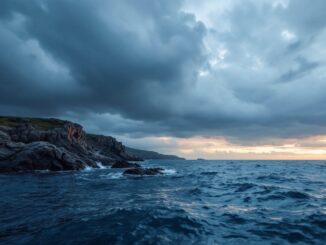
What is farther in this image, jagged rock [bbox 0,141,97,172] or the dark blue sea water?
jagged rock [bbox 0,141,97,172]

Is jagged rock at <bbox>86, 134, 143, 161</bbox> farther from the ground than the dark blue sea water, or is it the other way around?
jagged rock at <bbox>86, 134, 143, 161</bbox>

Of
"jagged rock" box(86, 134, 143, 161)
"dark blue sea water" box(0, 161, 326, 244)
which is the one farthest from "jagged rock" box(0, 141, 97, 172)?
"jagged rock" box(86, 134, 143, 161)

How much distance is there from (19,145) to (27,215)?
6045 centimetres

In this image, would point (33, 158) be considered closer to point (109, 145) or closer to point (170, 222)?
point (170, 222)

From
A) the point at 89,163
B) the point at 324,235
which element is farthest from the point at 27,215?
the point at 89,163

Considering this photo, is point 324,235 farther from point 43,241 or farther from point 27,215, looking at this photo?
point 27,215

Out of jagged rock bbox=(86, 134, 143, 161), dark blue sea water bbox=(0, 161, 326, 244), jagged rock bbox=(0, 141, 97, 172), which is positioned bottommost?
dark blue sea water bbox=(0, 161, 326, 244)

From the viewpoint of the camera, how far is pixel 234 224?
42.5 ft

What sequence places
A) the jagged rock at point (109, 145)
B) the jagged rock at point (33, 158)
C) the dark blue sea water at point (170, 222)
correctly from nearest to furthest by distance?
the dark blue sea water at point (170, 222) → the jagged rock at point (33, 158) → the jagged rock at point (109, 145)

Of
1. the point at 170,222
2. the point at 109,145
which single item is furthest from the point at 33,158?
the point at 109,145

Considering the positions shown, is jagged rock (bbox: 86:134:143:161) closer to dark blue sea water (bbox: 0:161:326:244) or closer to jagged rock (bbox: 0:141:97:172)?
jagged rock (bbox: 0:141:97:172)

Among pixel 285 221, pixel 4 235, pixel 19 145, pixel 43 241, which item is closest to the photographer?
pixel 43 241

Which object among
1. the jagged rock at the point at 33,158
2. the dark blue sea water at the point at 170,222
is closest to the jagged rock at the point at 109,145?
the jagged rock at the point at 33,158

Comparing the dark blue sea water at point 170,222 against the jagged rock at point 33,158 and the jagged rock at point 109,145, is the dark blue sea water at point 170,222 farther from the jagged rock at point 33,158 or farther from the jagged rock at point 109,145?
the jagged rock at point 109,145
